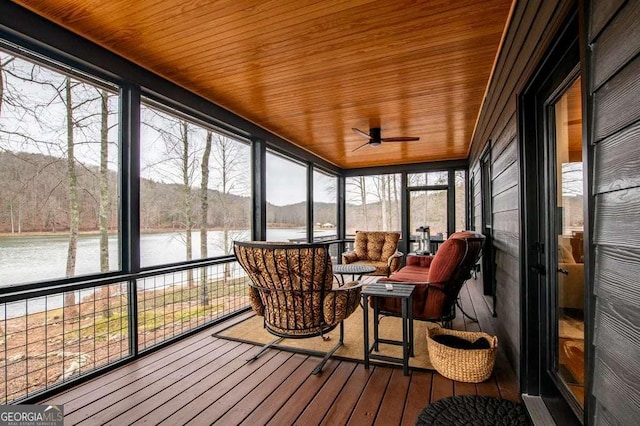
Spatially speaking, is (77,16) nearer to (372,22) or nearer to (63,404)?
(372,22)

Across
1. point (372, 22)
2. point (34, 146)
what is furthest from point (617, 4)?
point (34, 146)

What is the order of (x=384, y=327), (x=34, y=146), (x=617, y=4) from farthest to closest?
(x=384, y=327) < (x=34, y=146) < (x=617, y=4)

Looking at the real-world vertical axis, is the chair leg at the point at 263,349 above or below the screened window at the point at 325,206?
below

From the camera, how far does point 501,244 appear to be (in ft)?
9.30

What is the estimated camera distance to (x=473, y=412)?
1.84 meters

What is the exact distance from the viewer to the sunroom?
981 mm

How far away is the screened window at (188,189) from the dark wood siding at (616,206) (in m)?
3.15

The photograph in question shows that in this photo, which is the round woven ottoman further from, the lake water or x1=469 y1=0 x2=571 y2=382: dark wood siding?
the lake water

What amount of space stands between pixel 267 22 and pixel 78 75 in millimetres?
1574

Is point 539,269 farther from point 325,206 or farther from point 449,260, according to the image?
point 325,206

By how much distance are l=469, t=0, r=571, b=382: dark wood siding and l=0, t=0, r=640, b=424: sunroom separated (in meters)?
0.03

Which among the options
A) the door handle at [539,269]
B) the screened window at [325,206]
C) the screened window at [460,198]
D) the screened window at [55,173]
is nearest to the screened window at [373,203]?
the screened window at [325,206]

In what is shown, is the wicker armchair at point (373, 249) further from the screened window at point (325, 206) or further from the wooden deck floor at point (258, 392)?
the wooden deck floor at point (258, 392)

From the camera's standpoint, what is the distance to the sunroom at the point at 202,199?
98 cm
